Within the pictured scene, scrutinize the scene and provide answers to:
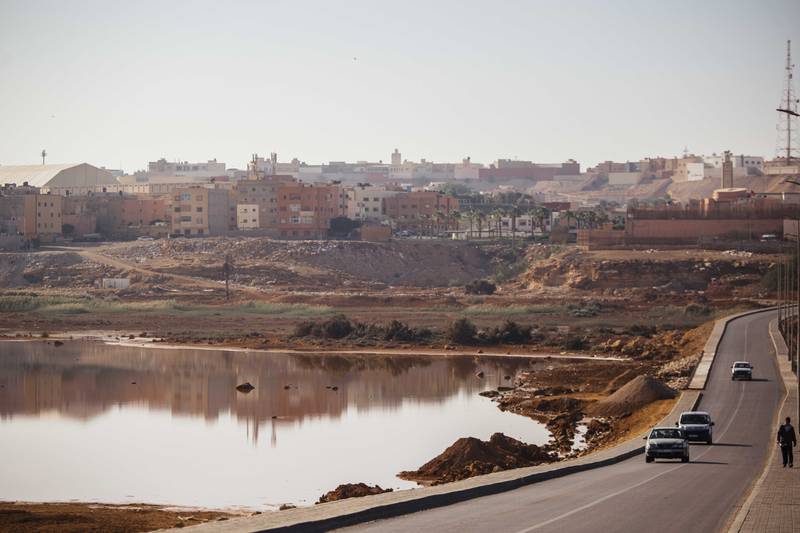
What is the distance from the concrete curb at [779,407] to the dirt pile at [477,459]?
7271mm

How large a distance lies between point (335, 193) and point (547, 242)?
27.1m

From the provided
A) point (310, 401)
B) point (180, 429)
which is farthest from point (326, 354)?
point (180, 429)

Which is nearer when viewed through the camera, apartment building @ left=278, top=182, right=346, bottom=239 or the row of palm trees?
apartment building @ left=278, top=182, right=346, bottom=239

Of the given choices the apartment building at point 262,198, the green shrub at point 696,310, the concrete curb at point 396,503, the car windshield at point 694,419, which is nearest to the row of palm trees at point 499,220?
the apartment building at point 262,198

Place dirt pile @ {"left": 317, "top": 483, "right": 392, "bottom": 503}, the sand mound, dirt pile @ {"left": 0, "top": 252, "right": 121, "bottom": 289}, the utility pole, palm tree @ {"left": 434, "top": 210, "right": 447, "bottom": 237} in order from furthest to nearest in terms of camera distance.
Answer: palm tree @ {"left": 434, "top": 210, "right": 447, "bottom": 237} < dirt pile @ {"left": 0, "top": 252, "right": 121, "bottom": 289} < the utility pole < the sand mound < dirt pile @ {"left": 317, "top": 483, "right": 392, "bottom": 503}

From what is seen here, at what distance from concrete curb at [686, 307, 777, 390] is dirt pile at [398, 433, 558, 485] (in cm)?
1428

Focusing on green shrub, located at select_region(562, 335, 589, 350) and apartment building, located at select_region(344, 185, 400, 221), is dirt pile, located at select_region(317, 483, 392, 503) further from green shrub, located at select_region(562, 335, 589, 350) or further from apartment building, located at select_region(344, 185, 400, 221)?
apartment building, located at select_region(344, 185, 400, 221)

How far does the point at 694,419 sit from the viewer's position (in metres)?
37.2

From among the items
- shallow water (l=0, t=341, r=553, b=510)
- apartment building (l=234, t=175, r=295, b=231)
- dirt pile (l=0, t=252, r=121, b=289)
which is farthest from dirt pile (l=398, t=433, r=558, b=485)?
apartment building (l=234, t=175, r=295, b=231)

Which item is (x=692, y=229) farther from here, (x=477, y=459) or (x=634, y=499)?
(x=634, y=499)

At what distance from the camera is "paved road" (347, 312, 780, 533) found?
839 inches

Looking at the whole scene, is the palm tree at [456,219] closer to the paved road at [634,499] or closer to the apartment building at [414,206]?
the apartment building at [414,206]

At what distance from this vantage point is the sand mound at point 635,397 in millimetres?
48812

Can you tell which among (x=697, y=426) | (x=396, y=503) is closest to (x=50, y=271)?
(x=697, y=426)
